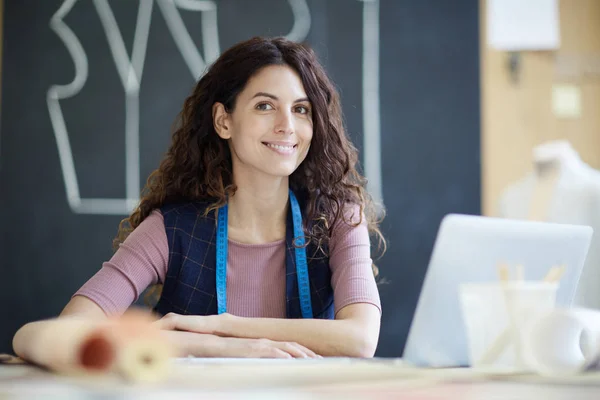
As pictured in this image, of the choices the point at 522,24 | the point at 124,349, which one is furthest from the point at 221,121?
the point at 522,24

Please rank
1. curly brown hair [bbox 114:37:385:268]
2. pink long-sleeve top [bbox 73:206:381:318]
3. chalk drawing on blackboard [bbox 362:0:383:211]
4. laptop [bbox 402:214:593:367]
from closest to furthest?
laptop [bbox 402:214:593:367]
pink long-sleeve top [bbox 73:206:381:318]
curly brown hair [bbox 114:37:385:268]
chalk drawing on blackboard [bbox 362:0:383:211]

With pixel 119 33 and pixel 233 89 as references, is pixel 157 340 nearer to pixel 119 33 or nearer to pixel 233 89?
pixel 233 89

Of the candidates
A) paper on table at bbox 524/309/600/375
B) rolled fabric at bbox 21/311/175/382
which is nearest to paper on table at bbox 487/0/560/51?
paper on table at bbox 524/309/600/375

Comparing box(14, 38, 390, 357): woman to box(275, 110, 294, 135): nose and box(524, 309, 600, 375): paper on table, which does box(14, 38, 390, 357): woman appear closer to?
box(275, 110, 294, 135): nose

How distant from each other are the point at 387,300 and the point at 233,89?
1.30 m

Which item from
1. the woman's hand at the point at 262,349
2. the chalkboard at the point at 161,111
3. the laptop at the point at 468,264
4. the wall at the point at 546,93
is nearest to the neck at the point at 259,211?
the woman's hand at the point at 262,349

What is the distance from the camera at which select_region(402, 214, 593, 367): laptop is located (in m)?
1.04

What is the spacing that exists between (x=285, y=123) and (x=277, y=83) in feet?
0.34

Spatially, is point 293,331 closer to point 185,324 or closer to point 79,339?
point 185,324

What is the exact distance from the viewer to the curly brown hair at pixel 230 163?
1.87 metres

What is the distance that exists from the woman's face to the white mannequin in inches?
43.0

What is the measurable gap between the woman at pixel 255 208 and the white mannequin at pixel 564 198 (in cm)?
91

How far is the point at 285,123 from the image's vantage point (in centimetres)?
185

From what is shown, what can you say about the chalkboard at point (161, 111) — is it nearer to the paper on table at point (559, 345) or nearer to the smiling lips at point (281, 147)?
the smiling lips at point (281, 147)
